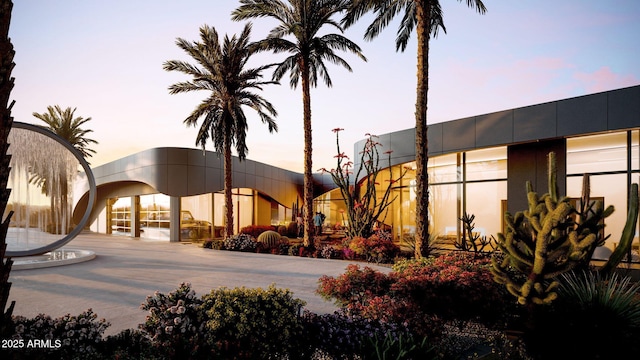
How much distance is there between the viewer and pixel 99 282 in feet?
34.3

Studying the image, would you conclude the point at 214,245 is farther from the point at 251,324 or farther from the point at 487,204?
the point at 251,324

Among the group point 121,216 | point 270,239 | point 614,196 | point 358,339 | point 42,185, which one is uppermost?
point 42,185

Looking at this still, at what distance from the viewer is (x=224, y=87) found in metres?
20.6

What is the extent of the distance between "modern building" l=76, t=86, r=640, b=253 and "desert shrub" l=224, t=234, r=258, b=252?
22.8 ft

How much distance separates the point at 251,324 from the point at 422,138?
28.5 ft

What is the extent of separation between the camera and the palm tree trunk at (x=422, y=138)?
11914 millimetres

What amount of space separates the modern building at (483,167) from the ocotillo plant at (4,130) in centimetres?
1441

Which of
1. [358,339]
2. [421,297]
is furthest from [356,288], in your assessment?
[358,339]

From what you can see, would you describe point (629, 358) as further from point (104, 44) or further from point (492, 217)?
point (104, 44)

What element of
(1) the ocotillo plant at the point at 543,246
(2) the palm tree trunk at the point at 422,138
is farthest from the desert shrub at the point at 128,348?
(2) the palm tree trunk at the point at 422,138

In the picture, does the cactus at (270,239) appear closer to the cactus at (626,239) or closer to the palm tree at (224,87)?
the palm tree at (224,87)

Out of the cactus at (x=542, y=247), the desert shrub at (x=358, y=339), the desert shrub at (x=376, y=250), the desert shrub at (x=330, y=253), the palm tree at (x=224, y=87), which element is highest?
the palm tree at (x=224, y=87)

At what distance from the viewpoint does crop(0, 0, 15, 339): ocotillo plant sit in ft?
10.6

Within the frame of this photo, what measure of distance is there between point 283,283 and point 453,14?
12.5m
